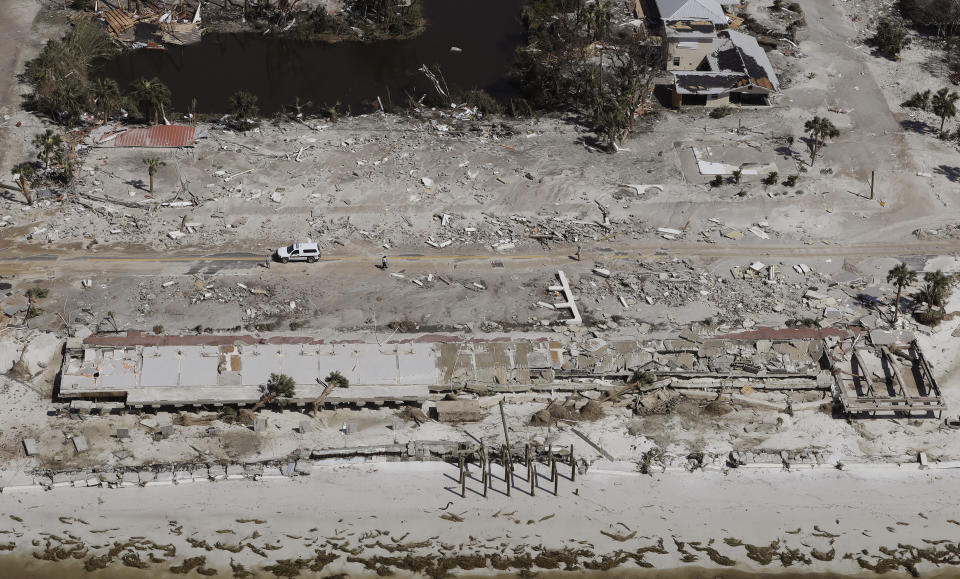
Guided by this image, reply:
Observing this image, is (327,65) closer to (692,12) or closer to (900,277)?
(692,12)

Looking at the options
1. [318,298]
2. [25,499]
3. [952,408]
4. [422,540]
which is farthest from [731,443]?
[25,499]

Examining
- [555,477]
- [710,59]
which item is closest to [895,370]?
[555,477]

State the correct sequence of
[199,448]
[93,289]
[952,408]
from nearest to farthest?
[199,448], [952,408], [93,289]

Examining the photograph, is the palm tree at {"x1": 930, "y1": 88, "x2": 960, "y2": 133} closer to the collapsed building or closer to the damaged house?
the damaged house

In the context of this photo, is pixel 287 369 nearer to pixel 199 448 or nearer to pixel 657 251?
pixel 199 448

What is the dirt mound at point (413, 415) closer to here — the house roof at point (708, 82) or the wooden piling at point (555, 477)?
the wooden piling at point (555, 477)

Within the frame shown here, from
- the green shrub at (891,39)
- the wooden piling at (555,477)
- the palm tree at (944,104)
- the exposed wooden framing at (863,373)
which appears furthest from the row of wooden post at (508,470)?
the green shrub at (891,39)
